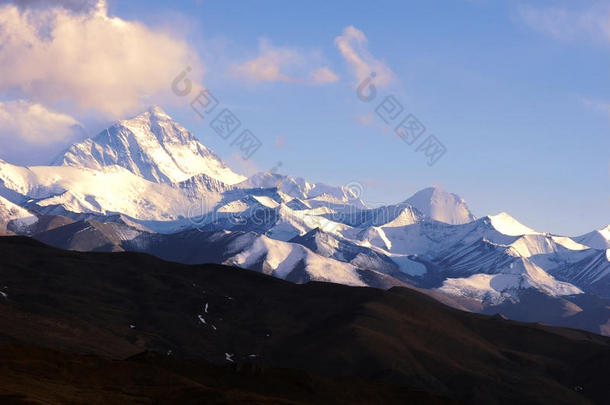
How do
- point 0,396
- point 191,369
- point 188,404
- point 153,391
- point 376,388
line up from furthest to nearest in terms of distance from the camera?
point 376,388 → point 191,369 → point 153,391 → point 188,404 → point 0,396

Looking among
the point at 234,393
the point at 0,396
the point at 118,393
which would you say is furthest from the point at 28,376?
the point at 234,393

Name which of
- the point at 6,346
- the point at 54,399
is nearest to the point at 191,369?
the point at 6,346

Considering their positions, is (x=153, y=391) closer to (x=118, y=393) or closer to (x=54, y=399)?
(x=118, y=393)

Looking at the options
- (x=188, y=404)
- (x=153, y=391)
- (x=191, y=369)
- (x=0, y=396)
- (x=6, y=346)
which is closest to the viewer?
(x=0, y=396)

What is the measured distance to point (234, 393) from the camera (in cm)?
15262

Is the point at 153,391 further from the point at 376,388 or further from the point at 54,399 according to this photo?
the point at 376,388

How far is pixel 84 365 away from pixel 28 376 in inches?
761

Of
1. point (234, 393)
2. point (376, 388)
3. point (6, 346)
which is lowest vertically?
point (6, 346)

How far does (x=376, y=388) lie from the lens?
637 ft

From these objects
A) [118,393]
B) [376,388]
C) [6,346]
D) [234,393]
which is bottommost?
[6,346]

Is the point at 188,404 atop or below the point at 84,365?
atop

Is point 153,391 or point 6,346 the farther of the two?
point 6,346

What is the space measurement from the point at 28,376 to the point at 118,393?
16.2m

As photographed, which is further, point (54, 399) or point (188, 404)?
point (188, 404)
